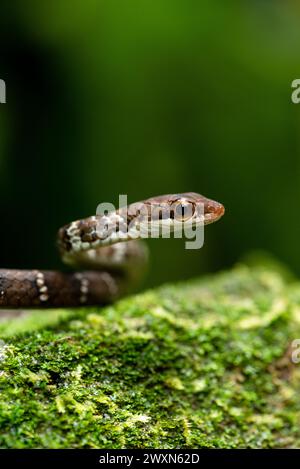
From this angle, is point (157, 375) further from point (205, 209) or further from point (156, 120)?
point (156, 120)

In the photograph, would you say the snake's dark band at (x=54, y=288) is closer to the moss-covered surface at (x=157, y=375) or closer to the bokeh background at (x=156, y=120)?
the moss-covered surface at (x=157, y=375)

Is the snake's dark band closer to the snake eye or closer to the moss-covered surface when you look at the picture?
the moss-covered surface

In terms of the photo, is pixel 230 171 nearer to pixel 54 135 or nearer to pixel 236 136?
pixel 236 136

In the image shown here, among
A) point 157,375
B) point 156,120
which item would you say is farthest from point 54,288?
point 156,120

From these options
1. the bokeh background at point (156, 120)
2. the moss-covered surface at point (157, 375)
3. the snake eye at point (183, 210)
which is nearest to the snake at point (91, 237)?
the snake eye at point (183, 210)

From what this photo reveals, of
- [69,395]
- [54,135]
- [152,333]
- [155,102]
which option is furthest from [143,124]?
[69,395]
